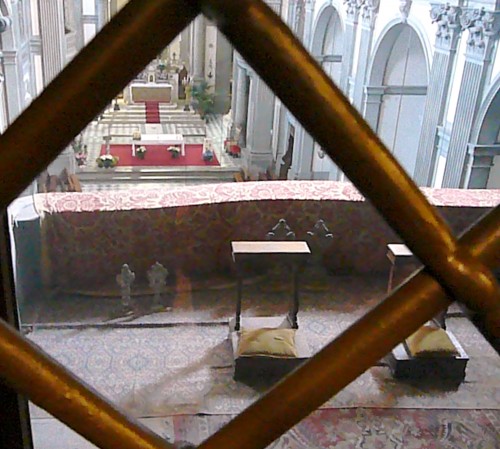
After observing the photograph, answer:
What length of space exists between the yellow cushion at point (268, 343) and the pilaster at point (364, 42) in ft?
14.6

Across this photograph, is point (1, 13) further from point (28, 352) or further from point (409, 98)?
point (28, 352)

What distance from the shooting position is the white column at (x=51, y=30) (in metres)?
6.09

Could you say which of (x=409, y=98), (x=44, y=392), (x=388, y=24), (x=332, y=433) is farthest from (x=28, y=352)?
(x=409, y=98)

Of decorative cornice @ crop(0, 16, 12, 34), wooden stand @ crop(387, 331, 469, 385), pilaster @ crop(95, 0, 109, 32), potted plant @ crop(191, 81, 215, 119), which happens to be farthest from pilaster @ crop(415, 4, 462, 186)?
decorative cornice @ crop(0, 16, 12, 34)

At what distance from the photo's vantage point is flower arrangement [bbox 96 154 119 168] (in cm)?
647

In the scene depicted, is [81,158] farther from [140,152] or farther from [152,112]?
[152,112]

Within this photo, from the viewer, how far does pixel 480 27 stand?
5789mm

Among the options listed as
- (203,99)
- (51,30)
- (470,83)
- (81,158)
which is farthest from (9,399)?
(203,99)

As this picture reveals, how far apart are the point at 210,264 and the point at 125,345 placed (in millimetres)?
977

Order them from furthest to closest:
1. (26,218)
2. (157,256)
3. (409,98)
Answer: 1. (409,98)
2. (157,256)
3. (26,218)

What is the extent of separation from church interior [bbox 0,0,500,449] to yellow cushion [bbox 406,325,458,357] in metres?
0.02

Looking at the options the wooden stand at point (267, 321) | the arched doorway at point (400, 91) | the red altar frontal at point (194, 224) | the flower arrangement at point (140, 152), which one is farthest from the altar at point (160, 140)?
the wooden stand at point (267, 321)

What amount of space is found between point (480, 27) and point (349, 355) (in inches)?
239

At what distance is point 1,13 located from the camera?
6.12 m
